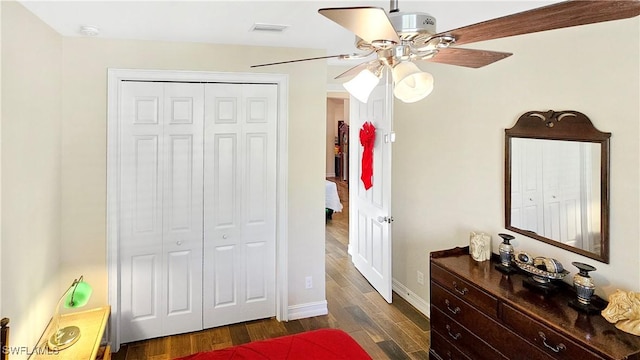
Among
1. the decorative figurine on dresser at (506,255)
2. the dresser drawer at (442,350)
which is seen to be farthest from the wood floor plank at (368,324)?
the decorative figurine on dresser at (506,255)

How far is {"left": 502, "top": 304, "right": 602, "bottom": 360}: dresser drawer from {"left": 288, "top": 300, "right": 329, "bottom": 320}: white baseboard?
73.8 inches

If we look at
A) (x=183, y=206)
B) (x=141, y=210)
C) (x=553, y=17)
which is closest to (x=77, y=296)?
(x=141, y=210)

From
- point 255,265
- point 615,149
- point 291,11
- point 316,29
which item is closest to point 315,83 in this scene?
point 316,29

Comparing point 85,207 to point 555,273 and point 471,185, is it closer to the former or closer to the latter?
point 471,185

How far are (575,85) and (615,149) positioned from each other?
435mm

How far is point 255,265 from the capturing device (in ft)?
11.7

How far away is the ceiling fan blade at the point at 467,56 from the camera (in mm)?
1585

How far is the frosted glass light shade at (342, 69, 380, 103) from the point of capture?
1615 millimetres

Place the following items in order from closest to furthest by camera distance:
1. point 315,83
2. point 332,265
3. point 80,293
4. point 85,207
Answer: point 80,293
point 85,207
point 315,83
point 332,265

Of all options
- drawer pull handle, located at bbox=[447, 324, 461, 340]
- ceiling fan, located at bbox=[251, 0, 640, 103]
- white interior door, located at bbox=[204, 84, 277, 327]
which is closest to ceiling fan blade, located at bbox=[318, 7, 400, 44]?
ceiling fan, located at bbox=[251, 0, 640, 103]

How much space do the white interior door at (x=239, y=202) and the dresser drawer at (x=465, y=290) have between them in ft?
4.85

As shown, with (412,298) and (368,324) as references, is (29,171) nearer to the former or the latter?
(368,324)

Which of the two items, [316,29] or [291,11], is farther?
[316,29]

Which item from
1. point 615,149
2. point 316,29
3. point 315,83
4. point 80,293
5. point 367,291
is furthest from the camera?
point 367,291
